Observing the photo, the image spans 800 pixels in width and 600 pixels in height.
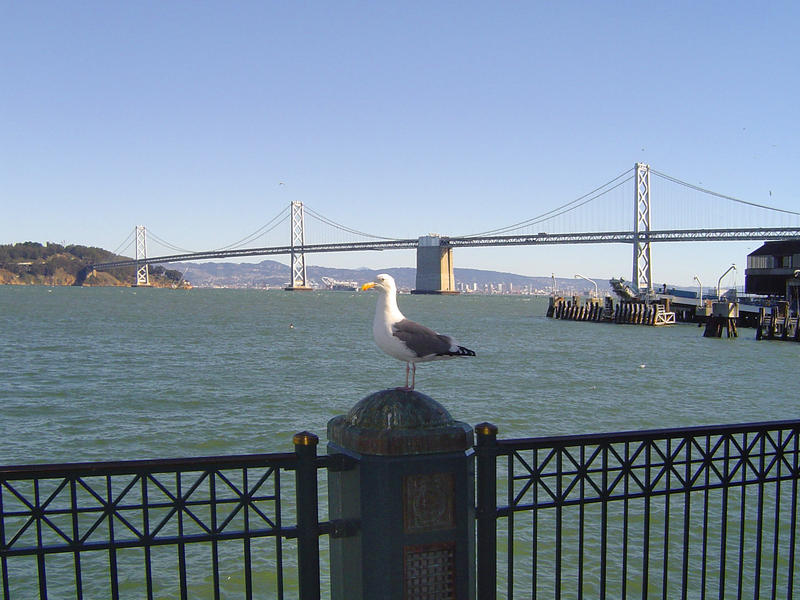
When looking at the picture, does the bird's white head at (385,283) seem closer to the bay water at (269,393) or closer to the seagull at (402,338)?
the seagull at (402,338)

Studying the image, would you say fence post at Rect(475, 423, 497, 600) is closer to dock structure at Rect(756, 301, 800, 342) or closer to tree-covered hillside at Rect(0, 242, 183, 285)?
dock structure at Rect(756, 301, 800, 342)

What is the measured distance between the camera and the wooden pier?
6256 centimetres

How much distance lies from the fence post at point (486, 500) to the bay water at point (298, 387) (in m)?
11.1

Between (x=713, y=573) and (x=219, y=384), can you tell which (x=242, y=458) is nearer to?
(x=713, y=573)

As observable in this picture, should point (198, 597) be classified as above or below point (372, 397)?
below

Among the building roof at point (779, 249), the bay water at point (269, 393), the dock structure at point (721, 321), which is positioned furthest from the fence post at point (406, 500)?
the building roof at point (779, 249)

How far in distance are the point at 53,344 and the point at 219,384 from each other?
1707cm

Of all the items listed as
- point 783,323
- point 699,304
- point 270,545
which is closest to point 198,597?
point 270,545

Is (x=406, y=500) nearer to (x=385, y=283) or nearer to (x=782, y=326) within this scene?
(x=385, y=283)

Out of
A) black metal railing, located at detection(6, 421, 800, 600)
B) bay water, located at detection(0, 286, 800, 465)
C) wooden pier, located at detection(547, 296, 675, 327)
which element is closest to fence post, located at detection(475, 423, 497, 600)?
A: black metal railing, located at detection(6, 421, 800, 600)

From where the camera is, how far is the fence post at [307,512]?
265cm

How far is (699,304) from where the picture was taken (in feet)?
225

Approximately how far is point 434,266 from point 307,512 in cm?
12432

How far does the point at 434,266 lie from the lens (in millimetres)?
126688
